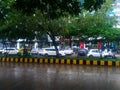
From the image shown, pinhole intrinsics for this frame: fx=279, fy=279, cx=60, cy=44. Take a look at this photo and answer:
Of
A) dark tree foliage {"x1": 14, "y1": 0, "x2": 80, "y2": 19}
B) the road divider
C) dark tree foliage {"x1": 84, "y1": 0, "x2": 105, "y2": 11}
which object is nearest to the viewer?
dark tree foliage {"x1": 84, "y1": 0, "x2": 105, "y2": 11}

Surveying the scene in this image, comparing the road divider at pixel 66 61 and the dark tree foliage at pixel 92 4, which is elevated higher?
the dark tree foliage at pixel 92 4

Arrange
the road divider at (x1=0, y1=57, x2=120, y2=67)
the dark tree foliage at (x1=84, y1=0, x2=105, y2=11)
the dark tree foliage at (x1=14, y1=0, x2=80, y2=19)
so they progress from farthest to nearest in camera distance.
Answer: the road divider at (x1=0, y1=57, x2=120, y2=67) < the dark tree foliage at (x1=14, y1=0, x2=80, y2=19) < the dark tree foliage at (x1=84, y1=0, x2=105, y2=11)

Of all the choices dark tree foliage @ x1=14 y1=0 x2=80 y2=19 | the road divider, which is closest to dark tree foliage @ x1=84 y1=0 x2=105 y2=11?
dark tree foliage @ x1=14 y1=0 x2=80 y2=19

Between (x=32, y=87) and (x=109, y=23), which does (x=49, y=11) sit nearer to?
(x=32, y=87)

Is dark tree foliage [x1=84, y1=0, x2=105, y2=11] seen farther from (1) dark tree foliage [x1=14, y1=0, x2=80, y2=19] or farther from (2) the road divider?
(2) the road divider

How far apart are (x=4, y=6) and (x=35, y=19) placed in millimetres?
4870

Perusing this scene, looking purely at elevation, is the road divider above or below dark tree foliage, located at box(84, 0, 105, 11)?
below

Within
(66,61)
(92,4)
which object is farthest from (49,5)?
(66,61)

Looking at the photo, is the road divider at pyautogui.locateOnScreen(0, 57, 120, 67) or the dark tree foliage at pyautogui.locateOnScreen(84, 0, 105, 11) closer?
the dark tree foliage at pyautogui.locateOnScreen(84, 0, 105, 11)

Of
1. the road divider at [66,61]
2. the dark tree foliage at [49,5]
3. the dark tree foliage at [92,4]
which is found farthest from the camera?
the road divider at [66,61]

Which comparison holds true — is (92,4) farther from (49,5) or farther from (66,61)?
(66,61)

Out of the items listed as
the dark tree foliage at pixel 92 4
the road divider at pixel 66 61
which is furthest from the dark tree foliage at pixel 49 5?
the road divider at pixel 66 61

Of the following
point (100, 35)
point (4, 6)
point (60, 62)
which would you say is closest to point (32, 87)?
point (4, 6)

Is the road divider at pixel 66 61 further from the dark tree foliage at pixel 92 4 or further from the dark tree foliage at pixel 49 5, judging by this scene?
the dark tree foliage at pixel 92 4
